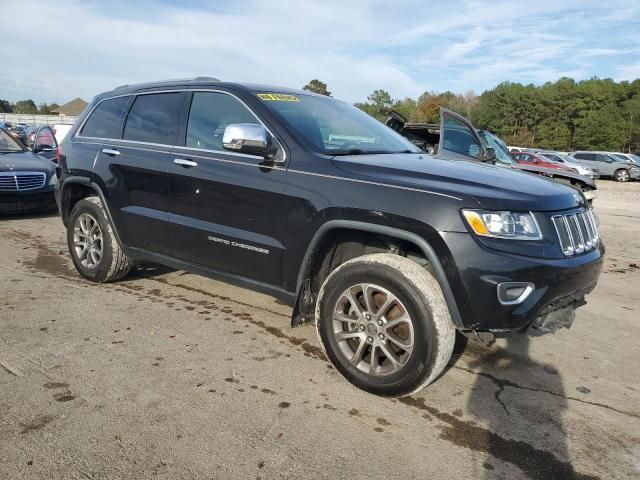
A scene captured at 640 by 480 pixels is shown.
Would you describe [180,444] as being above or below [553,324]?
below

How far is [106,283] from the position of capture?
5016mm

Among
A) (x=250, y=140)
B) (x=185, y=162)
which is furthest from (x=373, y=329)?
(x=185, y=162)

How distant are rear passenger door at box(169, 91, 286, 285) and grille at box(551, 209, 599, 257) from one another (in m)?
1.66

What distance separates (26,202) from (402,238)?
7.63 meters

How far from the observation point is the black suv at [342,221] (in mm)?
2758

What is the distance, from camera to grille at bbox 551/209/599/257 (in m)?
2.90

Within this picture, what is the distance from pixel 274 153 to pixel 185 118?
106 centimetres

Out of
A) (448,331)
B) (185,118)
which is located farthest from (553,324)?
(185,118)

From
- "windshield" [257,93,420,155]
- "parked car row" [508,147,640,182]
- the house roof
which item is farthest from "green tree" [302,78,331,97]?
the house roof

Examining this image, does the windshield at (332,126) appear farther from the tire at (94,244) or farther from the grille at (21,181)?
the grille at (21,181)

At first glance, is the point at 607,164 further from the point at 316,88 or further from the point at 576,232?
the point at 576,232

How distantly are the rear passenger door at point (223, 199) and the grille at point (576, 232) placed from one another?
166cm

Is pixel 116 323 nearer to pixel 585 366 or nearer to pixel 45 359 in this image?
pixel 45 359

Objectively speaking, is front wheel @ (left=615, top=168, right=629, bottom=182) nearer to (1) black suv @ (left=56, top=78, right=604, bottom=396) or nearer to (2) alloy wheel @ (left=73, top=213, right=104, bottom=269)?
(1) black suv @ (left=56, top=78, right=604, bottom=396)
